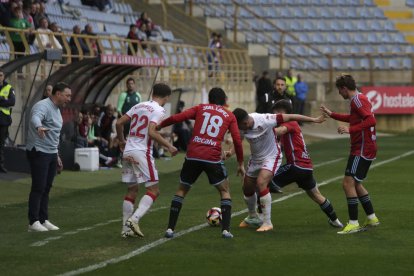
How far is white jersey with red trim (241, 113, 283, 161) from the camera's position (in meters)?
13.2

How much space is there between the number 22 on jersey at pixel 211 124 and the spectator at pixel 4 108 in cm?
859

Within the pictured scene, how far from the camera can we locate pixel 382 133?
40.7 meters

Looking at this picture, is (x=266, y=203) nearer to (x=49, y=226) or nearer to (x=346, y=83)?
(x=346, y=83)

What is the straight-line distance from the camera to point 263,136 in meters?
13.4

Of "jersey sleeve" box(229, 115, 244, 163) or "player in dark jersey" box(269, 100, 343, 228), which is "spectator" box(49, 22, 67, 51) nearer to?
"player in dark jersey" box(269, 100, 343, 228)

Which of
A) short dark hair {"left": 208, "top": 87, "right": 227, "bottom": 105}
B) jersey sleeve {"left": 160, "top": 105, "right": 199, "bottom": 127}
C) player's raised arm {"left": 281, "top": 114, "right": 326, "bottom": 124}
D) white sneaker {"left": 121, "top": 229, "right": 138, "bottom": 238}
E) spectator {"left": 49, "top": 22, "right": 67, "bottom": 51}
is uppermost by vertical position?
spectator {"left": 49, "top": 22, "right": 67, "bottom": 51}

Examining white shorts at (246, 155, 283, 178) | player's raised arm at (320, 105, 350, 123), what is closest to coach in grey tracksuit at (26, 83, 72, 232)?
white shorts at (246, 155, 283, 178)

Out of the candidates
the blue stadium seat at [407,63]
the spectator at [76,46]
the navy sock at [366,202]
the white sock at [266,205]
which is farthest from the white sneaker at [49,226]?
the blue stadium seat at [407,63]

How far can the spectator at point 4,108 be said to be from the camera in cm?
2053

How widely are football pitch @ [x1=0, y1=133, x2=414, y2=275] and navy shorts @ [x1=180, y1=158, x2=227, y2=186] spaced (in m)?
0.69

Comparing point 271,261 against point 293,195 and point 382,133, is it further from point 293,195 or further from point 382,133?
point 382,133

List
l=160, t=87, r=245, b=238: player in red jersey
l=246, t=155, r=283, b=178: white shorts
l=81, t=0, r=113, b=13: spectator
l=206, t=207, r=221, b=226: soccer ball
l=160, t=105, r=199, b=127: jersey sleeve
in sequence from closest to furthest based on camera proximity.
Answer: l=160, t=105, r=199, b=127: jersey sleeve, l=160, t=87, r=245, b=238: player in red jersey, l=246, t=155, r=283, b=178: white shorts, l=206, t=207, r=221, b=226: soccer ball, l=81, t=0, r=113, b=13: spectator

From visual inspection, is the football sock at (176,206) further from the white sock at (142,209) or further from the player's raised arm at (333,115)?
the player's raised arm at (333,115)

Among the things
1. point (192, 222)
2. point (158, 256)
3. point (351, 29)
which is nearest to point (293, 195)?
point (192, 222)
